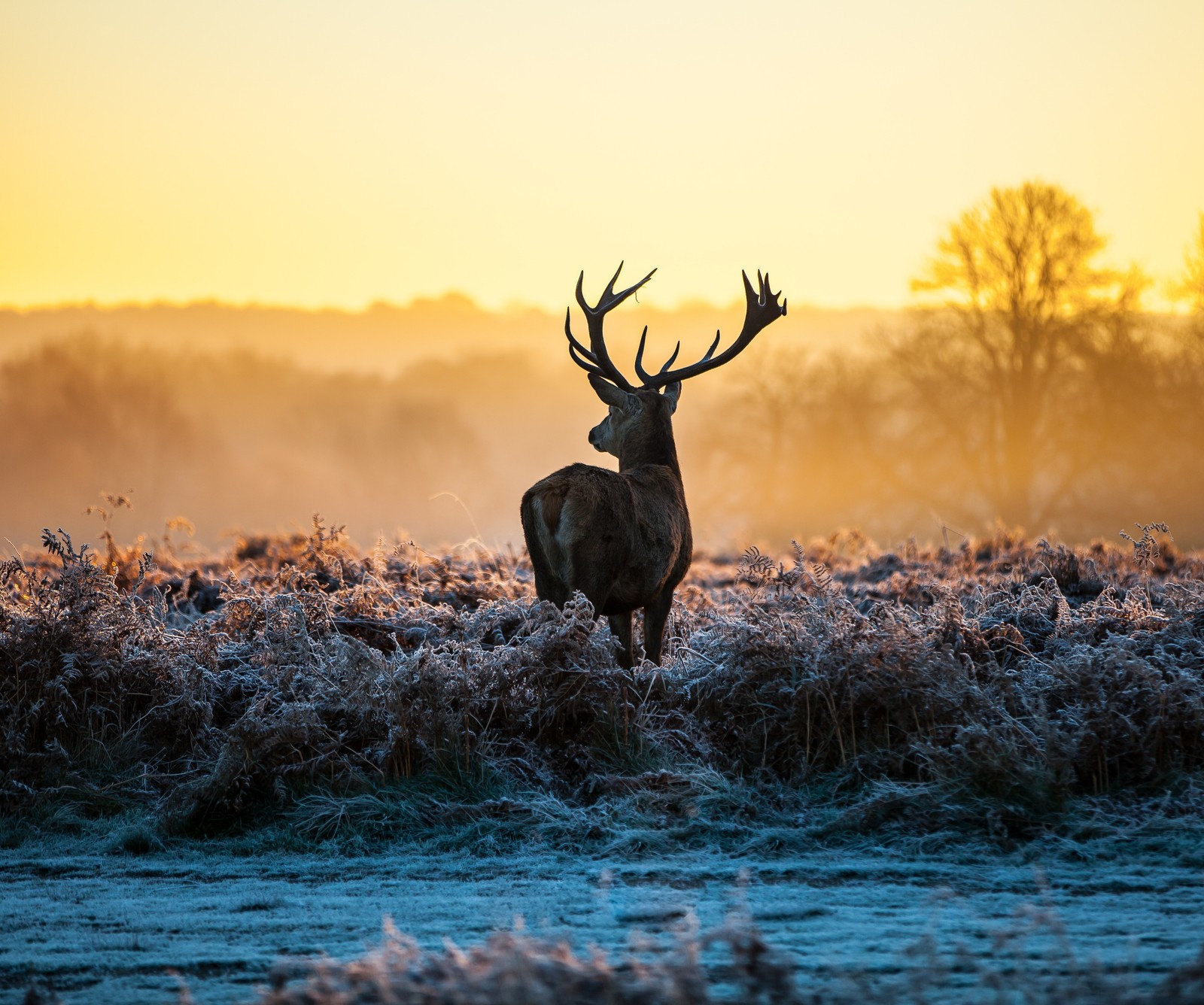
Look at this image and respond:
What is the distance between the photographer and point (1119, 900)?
17.9 ft

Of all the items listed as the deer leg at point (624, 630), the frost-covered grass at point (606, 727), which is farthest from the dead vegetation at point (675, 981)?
the deer leg at point (624, 630)

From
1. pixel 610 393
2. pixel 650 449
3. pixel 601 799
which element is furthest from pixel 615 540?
pixel 610 393

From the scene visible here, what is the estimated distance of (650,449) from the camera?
10484 mm

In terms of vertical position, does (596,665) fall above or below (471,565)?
below

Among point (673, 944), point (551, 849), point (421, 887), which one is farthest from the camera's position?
point (551, 849)

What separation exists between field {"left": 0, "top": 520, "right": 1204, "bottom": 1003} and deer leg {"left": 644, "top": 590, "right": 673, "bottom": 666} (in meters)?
0.42

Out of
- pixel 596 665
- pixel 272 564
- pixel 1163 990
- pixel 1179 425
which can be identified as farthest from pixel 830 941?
pixel 1179 425

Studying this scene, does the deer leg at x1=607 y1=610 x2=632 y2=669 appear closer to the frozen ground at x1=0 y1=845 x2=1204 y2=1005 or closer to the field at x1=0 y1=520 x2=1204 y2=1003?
the field at x1=0 y1=520 x2=1204 y2=1003

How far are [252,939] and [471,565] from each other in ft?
29.7

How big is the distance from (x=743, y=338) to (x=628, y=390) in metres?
1.46

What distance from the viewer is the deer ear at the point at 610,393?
10.7 meters

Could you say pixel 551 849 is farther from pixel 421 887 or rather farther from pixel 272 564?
pixel 272 564

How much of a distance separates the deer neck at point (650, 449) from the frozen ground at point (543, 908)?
453 cm

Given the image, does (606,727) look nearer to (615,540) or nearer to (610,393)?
(615,540)
